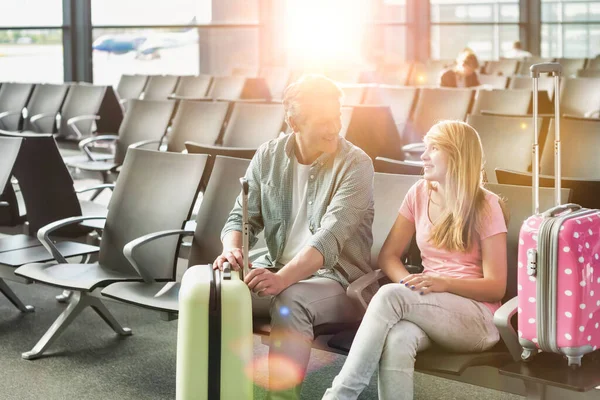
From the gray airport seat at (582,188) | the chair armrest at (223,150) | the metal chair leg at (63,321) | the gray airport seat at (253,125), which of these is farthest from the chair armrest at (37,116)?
the gray airport seat at (582,188)

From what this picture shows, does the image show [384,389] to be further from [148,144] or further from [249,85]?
[249,85]

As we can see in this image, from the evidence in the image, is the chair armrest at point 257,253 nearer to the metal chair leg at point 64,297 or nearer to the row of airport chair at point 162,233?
the row of airport chair at point 162,233

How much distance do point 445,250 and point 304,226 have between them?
1.79 ft

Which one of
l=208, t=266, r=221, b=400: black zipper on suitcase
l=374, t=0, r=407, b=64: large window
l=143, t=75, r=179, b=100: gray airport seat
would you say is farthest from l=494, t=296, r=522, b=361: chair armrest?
l=374, t=0, r=407, b=64: large window

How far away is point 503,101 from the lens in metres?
6.83

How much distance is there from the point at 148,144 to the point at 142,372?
3.35 metres

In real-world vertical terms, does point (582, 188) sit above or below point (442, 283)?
above

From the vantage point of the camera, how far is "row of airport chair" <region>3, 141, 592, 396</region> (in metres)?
3.03

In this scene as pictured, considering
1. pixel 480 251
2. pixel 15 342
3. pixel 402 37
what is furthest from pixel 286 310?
pixel 402 37

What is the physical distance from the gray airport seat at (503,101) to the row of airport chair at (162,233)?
10.0 ft

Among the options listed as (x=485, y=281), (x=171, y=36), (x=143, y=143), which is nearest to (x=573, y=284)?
(x=485, y=281)

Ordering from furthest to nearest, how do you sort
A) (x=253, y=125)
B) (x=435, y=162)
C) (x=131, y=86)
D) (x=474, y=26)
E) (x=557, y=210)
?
(x=474, y=26) → (x=131, y=86) → (x=253, y=125) → (x=435, y=162) → (x=557, y=210)

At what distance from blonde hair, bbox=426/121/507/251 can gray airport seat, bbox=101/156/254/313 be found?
1.07 m

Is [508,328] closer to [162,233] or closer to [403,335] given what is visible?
[403,335]
